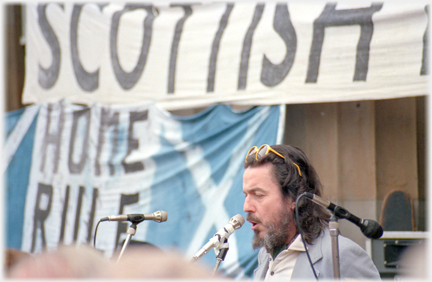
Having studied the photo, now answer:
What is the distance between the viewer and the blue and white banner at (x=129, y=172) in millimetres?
3920

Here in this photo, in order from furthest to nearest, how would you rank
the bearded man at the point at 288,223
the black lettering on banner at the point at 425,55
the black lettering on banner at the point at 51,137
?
the black lettering on banner at the point at 51,137, the black lettering on banner at the point at 425,55, the bearded man at the point at 288,223

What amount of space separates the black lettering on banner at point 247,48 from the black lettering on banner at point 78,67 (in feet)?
5.05

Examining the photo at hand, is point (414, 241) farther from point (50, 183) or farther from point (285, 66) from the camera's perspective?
point (50, 183)

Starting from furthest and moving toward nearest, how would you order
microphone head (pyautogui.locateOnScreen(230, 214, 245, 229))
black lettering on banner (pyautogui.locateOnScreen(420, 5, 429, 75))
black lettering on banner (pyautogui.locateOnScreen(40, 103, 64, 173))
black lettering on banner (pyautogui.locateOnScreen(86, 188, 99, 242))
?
black lettering on banner (pyautogui.locateOnScreen(40, 103, 64, 173)) → black lettering on banner (pyautogui.locateOnScreen(86, 188, 99, 242)) → black lettering on banner (pyautogui.locateOnScreen(420, 5, 429, 75)) → microphone head (pyautogui.locateOnScreen(230, 214, 245, 229))

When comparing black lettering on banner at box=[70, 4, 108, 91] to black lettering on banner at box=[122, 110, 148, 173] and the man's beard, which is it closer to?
black lettering on banner at box=[122, 110, 148, 173]

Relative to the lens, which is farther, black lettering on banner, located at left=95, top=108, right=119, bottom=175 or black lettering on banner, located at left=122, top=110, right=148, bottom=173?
black lettering on banner, located at left=95, top=108, right=119, bottom=175

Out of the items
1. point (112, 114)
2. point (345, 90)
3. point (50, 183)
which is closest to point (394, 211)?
point (345, 90)

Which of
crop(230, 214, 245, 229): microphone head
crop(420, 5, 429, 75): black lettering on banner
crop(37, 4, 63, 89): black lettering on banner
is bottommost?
crop(230, 214, 245, 229): microphone head

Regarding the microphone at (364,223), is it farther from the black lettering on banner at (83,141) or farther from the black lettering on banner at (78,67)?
the black lettering on banner at (78,67)

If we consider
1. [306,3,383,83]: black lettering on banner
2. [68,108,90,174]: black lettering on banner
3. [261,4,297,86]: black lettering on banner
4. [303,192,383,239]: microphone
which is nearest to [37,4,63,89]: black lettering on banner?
[68,108,90,174]: black lettering on banner

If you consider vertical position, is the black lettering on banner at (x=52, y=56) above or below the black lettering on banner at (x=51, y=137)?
above

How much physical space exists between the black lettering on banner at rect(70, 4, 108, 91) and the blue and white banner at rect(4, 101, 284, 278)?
0.76ft

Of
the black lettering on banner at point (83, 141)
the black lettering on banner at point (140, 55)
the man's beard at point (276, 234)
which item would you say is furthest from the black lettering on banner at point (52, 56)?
the man's beard at point (276, 234)

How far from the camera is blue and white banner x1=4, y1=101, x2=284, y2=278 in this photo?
154 inches
